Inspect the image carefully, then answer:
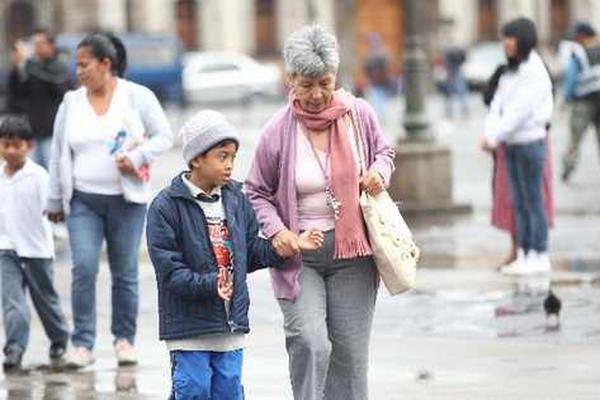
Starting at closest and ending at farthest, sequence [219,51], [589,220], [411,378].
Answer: [411,378], [589,220], [219,51]

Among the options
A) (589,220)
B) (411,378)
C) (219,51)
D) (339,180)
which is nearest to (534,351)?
(411,378)

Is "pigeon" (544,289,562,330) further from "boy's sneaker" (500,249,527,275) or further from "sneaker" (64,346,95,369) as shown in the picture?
"sneaker" (64,346,95,369)

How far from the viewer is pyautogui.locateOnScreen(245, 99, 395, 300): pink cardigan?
9.15 m

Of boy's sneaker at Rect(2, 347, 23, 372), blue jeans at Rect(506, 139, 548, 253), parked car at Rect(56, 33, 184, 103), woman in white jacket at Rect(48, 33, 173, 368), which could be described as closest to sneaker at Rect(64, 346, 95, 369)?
woman in white jacket at Rect(48, 33, 173, 368)

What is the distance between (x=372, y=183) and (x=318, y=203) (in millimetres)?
239

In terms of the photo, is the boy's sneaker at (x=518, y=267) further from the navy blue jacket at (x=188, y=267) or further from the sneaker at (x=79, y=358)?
the navy blue jacket at (x=188, y=267)

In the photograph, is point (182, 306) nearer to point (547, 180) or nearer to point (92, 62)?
point (92, 62)

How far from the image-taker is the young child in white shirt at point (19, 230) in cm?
1262

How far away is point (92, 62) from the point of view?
12.3 metres

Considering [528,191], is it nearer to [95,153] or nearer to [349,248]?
[95,153]

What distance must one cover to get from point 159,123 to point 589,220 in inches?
343

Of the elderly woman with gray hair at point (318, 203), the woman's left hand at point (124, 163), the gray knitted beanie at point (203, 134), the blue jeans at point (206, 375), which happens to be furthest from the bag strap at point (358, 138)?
the woman's left hand at point (124, 163)

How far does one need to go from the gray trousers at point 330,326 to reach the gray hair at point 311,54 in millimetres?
689

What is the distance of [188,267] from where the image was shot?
29.3 ft
